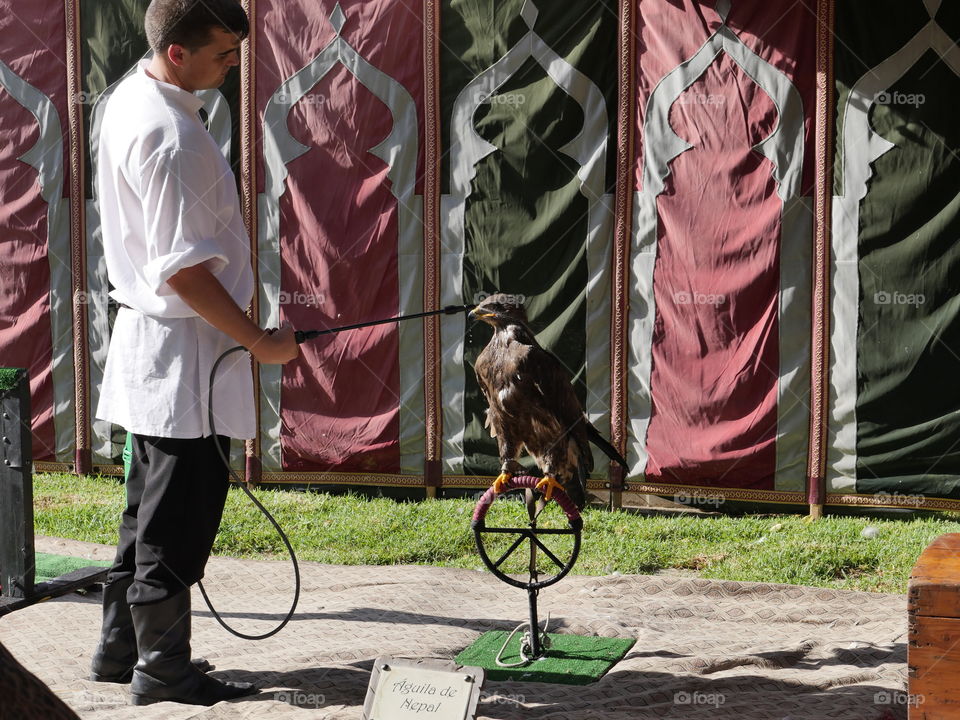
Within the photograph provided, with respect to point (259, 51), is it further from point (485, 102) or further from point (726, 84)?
point (726, 84)

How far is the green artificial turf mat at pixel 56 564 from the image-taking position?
4.92 meters

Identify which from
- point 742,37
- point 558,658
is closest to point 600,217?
point 742,37

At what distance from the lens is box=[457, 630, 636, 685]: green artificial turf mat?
363 centimetres

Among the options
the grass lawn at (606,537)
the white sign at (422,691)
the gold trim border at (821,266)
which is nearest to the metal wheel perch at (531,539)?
the white sign at (422,691)

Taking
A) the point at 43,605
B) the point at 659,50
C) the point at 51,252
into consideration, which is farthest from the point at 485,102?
the point at 43,605

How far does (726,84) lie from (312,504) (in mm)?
3437

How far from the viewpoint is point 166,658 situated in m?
3.17

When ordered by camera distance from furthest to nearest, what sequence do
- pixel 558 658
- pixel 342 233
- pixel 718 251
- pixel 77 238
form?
pixel 77 238 → pixel 342 233 → pixel 718 251 → pixel 558 658

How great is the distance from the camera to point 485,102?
20.4 feet

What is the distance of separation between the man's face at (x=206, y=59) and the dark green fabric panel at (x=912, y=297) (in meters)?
3.86

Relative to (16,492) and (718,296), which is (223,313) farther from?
(718,296)

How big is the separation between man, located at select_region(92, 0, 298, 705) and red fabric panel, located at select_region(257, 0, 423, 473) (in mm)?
3229

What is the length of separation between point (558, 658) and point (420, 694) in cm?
109

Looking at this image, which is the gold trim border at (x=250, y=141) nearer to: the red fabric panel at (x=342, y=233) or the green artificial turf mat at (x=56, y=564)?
the red fabric panel at (x=342, y=233)
